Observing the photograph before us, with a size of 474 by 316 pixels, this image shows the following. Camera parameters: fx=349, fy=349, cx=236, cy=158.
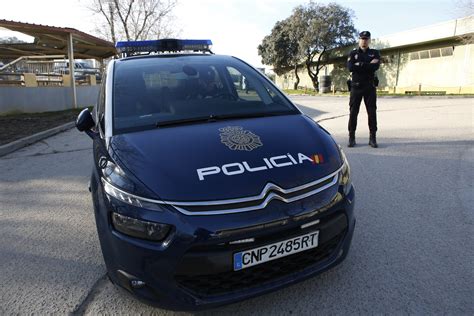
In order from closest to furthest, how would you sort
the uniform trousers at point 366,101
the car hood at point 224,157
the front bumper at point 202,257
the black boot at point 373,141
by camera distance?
the front bumper at point 202,257, the car hood at point 224,157, the uniform trousers at point 366,101, the black boot at point 373,141

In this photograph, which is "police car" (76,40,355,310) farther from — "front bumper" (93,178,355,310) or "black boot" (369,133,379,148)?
"black boot" (369,133,379,148)

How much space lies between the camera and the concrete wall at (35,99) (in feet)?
40.0

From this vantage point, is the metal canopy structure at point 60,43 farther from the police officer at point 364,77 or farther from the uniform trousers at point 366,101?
the uniform trousers at point 366,101

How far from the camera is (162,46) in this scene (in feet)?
17.4

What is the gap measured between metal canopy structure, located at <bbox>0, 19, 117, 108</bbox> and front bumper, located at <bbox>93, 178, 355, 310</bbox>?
11.6m

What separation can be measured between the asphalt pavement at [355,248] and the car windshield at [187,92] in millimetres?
1198

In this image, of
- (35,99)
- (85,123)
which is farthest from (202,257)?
(35,99)

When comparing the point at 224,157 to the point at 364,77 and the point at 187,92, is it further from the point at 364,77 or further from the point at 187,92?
the point at 364,77

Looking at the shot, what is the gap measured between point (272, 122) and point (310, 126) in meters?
0.29

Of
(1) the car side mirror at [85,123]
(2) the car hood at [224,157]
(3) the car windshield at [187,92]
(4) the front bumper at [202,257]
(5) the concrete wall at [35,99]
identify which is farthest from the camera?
(5) the concrete wall at [35,99]

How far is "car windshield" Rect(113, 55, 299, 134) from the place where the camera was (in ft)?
8.64

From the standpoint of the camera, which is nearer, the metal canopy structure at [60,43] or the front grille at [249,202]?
the front grille at [249,202]

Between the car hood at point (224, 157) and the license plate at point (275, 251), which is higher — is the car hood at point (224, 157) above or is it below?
above

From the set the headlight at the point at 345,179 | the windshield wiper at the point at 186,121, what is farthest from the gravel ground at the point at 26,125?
the headlight at the point at 345,179
